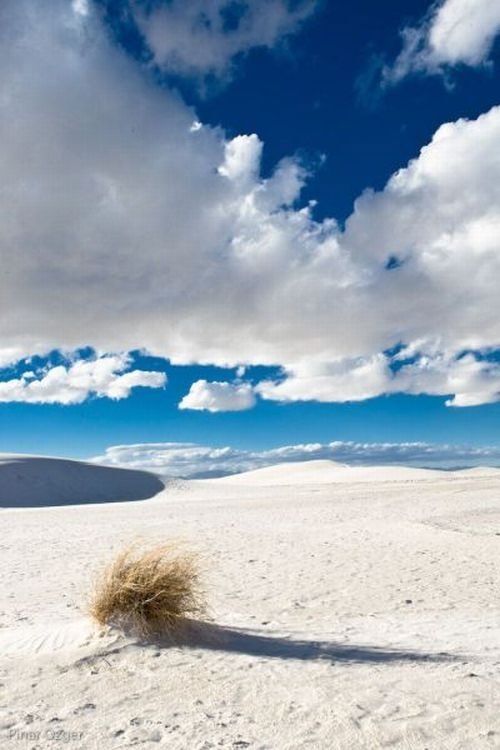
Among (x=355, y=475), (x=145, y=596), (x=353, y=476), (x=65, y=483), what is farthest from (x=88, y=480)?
(x=145, y=596)

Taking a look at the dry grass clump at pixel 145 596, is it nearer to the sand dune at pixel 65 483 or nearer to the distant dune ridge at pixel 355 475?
the sand dune at pixel 65 483

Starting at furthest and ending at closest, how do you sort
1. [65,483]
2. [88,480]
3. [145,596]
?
[88,480], [65,483], [145,596]

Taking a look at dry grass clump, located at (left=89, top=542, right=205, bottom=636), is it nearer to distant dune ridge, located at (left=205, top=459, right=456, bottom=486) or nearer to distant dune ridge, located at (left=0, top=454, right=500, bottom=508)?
distant dune ridge, located at (left=0, top=454, right=500, bottom=508)

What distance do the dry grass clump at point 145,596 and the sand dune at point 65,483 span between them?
43.9 metres

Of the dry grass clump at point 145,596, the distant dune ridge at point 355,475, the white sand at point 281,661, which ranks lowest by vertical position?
the white sand at point 281,661

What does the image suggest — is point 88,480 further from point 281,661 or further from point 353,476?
point 281,661

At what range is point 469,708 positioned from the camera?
16.2 ft

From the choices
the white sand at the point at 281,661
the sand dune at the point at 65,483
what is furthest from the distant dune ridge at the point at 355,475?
the white sand at the point at 281,661

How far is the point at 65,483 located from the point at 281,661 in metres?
54.1

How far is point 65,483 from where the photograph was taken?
2240 inches

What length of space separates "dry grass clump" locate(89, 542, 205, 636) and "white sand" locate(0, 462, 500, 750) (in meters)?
0.25

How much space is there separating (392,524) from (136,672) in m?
16.2

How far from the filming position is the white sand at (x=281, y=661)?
15.0ft

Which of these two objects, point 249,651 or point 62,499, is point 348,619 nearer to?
point 249,651
